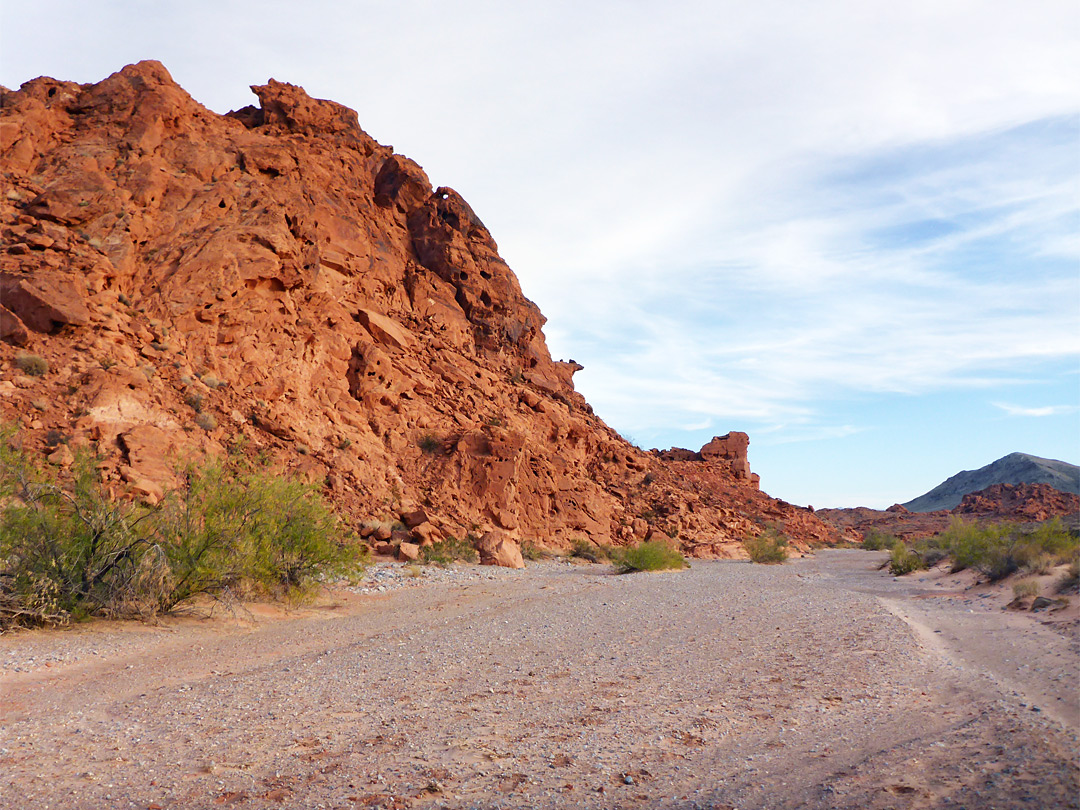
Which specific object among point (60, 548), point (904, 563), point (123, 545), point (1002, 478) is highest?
point (1002, 478)

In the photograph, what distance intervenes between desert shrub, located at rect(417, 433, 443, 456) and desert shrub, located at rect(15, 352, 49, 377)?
1332 cm

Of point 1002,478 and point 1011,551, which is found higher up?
point 1002,478

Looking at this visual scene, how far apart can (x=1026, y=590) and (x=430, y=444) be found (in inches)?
854

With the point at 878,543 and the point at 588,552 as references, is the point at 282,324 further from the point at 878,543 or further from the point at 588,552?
the point at 878,543

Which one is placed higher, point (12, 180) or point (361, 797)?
point (12, 180)

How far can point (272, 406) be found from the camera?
24875mm

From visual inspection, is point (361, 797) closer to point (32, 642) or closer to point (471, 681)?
point (471, 681)

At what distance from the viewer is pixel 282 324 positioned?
88.7 feet

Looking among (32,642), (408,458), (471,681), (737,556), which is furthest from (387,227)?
(471,681)

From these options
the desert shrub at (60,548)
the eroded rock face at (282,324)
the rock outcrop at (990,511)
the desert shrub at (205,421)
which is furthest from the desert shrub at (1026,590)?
the rock outcrop at (990,511)

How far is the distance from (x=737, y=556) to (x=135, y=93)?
1394 inches

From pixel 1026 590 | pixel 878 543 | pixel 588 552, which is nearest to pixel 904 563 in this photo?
pixel 588 552

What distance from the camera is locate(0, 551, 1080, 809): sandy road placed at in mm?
4027

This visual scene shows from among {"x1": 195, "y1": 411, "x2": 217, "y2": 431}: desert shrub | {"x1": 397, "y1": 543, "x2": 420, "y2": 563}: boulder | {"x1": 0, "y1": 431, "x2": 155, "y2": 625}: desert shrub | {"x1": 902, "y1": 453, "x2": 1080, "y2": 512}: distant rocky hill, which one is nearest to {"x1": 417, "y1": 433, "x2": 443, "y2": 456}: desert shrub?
{"x1": 397, "y1": 543, "x2": 420, "y2": 563}: boulder
